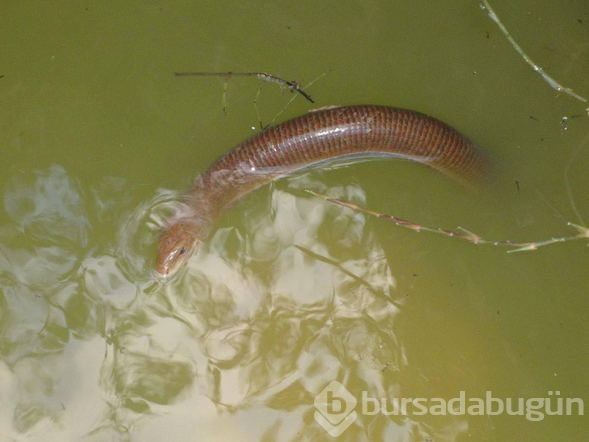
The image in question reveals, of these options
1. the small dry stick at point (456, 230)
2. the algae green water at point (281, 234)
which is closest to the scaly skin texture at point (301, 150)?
the algae green water at point (281, 234)

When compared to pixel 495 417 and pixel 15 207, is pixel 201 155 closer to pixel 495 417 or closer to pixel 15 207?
pixel 15 207

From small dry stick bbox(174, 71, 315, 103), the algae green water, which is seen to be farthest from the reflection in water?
small dry stick bbox(174, 71, 315, 103)

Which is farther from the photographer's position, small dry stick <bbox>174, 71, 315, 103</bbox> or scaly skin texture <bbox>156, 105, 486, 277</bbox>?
small dry stick <bbox>174, 71, 315, 103</bbox>

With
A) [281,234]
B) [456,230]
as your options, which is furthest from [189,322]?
[456,230]

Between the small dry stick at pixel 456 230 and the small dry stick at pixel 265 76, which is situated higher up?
the small dry stick at pixel 265 76

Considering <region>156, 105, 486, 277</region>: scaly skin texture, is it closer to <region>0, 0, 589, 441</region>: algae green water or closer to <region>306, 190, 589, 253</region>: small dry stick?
<region>0, 0, 589, 441</region>: algae green water

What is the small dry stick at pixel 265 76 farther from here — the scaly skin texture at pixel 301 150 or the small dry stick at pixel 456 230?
the small dry stick at pixel 456 230

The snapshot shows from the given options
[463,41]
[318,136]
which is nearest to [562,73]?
[463,41]
